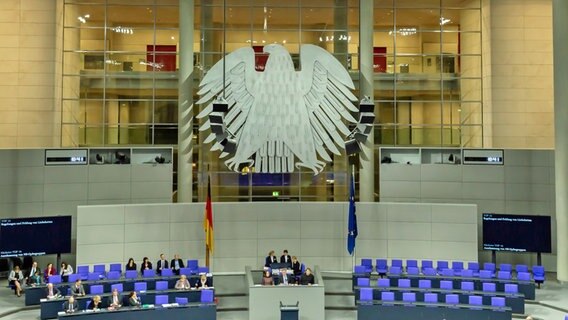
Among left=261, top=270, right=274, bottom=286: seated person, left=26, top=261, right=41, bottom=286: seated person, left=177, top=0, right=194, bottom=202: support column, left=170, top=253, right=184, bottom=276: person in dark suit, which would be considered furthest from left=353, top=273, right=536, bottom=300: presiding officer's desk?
left=26, top=261, right=41, bottom=286: seated person

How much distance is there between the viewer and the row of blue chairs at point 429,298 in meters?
14.2

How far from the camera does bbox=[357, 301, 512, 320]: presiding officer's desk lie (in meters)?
13.8

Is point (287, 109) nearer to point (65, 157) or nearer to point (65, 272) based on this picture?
point (65, 157)

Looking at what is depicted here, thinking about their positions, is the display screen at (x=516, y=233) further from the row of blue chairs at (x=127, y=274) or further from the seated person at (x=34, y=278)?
the seated person at (x=34, y=278)

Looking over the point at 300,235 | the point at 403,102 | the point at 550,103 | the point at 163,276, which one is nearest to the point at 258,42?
the point at 403,102

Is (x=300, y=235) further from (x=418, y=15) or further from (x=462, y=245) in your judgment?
(x=418, y=15)

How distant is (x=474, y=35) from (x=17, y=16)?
18413 millimetres

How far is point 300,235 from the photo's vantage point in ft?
64.5

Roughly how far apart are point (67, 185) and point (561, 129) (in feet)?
55.5

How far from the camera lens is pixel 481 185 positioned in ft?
68.0

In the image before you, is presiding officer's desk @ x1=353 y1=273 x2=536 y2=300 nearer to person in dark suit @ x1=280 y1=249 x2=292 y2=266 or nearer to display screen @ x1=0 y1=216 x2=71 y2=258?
person in dark suit @ x1=280 y1=249 x2=292 y2=266

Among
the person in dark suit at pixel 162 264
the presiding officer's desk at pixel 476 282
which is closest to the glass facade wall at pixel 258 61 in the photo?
the person in dark suit at pixel 162 264

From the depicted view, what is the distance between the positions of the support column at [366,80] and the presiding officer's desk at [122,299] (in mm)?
8006

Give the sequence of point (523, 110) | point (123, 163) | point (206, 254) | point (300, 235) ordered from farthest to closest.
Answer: point (523, 110) < point (123, 163) < point (300, 235) < point (206, 254)
